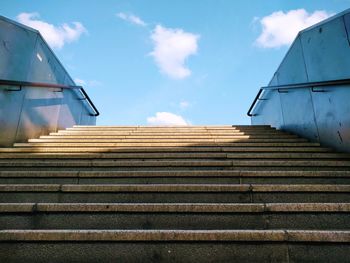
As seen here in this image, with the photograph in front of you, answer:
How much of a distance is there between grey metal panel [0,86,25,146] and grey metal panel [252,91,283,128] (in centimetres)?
541

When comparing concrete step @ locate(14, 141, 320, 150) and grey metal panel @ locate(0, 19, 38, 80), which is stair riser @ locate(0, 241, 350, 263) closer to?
concrete step @ locate(14, 141, 320, 150)

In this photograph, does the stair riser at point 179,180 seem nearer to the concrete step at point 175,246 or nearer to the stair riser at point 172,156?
the stair riser at point 172,156

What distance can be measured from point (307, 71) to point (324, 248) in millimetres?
3807

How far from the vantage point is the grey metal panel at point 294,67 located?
16.0ft

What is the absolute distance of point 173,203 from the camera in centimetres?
209

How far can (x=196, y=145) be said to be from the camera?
156 inches

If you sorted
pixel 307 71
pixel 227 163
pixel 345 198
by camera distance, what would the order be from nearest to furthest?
pixel 345 198 → pixel 227 163 → pixel 307 71

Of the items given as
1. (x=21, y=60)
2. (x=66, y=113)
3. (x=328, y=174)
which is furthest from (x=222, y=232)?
(x=66, y=113)

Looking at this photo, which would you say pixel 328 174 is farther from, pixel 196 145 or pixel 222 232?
pixel 196 145

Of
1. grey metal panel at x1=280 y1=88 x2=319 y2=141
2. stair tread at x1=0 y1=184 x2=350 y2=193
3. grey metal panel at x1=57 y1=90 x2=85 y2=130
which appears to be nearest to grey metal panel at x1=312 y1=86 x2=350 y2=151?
grey metal panel at x1=280 y1=88 x2=319 y2=141

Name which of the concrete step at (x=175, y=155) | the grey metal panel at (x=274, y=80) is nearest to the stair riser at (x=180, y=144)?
the concrete step at (x=175, y=155)

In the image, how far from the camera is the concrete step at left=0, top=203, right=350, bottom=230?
1.90 m

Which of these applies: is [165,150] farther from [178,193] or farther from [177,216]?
[177,216]

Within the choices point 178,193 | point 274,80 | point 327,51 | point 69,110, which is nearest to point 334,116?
point 327,51
